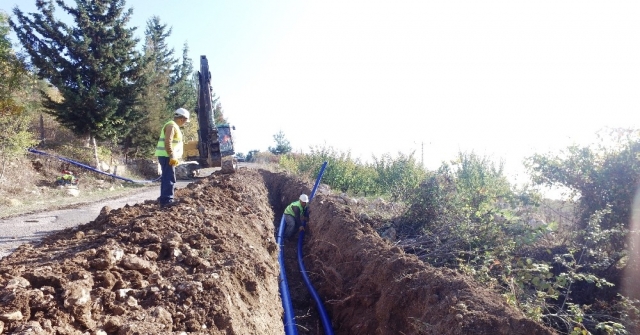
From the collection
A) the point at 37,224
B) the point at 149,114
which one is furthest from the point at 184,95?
the point at 37,224

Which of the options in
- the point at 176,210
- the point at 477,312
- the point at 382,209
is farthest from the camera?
the point at 382,209

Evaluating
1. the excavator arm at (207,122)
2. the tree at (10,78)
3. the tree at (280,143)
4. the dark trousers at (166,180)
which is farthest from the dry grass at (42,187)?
the tree at (280,143)

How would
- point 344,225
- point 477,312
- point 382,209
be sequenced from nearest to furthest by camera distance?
point 477,312, point 344,225, point 382,209

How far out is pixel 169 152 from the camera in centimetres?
621

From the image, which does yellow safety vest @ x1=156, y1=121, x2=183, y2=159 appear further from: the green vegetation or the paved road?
the green vegetation

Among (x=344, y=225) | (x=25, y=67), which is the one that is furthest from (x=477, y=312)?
(x=25, y=67)

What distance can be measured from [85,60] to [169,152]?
14.4 m

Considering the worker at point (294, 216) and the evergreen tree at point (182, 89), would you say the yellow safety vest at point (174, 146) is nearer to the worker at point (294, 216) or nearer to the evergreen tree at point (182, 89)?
the worker at point (294, 216)

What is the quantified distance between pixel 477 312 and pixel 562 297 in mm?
2614

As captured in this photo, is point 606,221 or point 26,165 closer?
A: point 606,221

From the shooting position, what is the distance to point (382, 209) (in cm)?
862

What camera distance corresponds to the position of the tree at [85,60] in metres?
16.8

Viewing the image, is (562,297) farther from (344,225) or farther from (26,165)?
(26,165)

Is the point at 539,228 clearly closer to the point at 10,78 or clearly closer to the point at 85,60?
the point at 85,60
